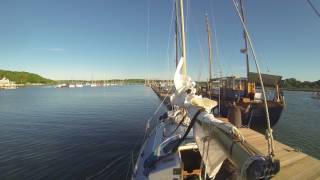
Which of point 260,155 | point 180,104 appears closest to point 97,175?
point 180,104

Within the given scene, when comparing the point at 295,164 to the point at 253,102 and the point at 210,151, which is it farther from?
the point at 253,102

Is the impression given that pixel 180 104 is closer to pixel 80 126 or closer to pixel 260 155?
pixel 260 155

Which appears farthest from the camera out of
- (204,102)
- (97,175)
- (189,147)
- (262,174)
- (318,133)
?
(318,133)

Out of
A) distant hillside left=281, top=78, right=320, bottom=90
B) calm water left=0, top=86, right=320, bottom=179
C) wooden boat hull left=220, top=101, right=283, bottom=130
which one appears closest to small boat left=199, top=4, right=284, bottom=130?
wooden boat hull left=220, top=101, right=283, bottom=130

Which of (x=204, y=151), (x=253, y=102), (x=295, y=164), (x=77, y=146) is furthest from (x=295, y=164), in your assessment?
(x=253, y=102)

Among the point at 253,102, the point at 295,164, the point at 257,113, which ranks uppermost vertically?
the point at 253,102

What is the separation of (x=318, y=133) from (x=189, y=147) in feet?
73.1

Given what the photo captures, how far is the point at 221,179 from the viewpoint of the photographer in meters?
9.08

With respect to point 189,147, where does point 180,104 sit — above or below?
above

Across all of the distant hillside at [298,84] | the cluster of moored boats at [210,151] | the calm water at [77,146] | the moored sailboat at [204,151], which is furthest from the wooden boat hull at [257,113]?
the distant hillside at [298,84]

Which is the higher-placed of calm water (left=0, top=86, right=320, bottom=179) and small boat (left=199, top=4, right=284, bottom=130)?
small boat (left=199, top=4, right=284, bottom=130)

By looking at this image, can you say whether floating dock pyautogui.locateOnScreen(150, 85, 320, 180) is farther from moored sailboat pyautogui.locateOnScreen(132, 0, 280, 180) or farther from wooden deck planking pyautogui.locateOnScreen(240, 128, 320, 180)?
moored sailboat pyautogui.locateOnScreen(132, 0, 280, 180)

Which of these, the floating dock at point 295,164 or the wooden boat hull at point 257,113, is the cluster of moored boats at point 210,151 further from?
the wooden boat hull at point 257,113

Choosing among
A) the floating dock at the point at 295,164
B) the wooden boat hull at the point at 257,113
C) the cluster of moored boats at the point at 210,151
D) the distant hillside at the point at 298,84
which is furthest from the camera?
the distant hillside at the point at 298,84
